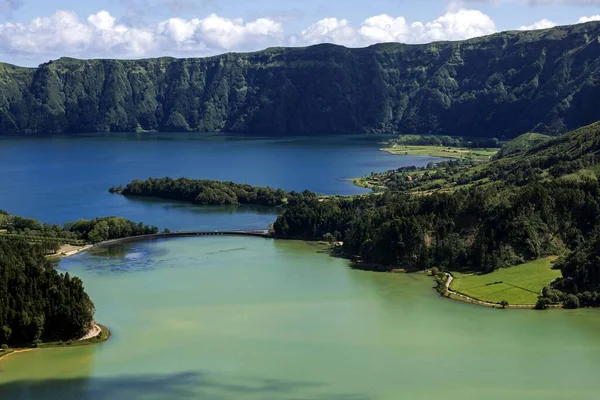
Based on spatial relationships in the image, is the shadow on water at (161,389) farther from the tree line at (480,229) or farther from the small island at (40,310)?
the tree line at (480,229)

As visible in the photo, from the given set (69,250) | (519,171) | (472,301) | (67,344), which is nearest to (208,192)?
(69,250)

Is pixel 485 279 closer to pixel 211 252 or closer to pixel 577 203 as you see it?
pixel 577 203

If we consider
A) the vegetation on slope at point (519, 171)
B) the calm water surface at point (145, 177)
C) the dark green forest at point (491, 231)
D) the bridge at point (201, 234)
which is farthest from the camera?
the calm water surface at point (145, 177)

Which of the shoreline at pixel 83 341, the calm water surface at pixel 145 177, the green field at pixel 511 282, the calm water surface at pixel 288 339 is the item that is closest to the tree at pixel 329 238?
the calm water surface at pixel 288 339

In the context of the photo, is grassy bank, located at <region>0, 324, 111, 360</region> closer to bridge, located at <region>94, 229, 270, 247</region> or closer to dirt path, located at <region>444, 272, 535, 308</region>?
dirt path, located at <region>444, 272, 535, 308</region>

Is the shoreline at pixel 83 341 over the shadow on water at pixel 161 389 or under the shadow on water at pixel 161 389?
over

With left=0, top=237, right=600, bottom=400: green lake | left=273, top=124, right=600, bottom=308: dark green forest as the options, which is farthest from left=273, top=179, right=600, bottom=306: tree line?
left=0, top=237, right=600, bottom=400: green lake

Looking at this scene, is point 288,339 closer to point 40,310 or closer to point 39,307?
point 40,310
